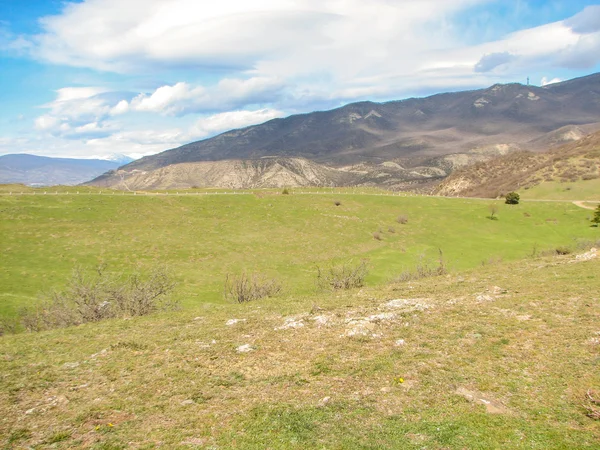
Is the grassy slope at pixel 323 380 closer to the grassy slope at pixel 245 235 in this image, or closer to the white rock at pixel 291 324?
the white rock at pixel 291 324

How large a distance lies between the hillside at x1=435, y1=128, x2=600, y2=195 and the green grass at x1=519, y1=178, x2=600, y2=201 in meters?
3.02

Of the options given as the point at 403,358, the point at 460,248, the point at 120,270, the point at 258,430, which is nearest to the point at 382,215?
the point at 460,248

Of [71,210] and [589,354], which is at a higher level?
[71,210]

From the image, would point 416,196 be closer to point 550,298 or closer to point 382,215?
point 382,215

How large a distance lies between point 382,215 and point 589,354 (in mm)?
63344

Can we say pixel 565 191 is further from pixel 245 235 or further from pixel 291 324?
pixel 291 324

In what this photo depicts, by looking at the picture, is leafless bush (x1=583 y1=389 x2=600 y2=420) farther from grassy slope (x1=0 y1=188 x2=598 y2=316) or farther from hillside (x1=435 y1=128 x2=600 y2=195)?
hillside (x1=435 y1=128 x2=600 y2=195)

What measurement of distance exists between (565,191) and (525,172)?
5522 cm

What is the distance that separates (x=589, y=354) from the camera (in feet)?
41.4

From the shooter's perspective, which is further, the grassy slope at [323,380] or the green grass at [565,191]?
the green grass at [565,191]

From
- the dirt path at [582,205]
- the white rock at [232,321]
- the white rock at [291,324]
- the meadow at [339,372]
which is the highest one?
the meadow at [339,372]

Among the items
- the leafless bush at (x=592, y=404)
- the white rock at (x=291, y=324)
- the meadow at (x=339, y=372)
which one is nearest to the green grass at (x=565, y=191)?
the meadow at (x=339, y=372)

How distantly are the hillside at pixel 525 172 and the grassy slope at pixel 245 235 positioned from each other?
42.8 m

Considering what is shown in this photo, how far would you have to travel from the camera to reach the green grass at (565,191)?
96.8 metres
